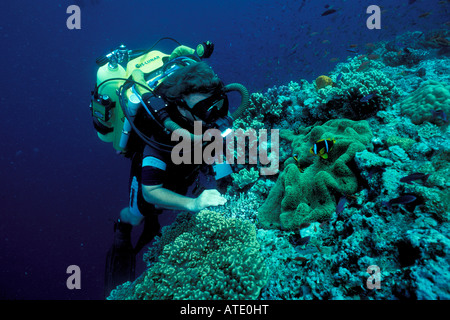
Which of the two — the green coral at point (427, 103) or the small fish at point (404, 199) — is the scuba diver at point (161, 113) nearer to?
the small fish at point (404, 199)

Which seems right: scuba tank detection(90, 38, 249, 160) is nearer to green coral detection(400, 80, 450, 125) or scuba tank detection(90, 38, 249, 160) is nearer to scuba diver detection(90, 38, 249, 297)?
scuba diver detection(90, 38, 249, 297)

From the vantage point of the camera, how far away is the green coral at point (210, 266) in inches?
75.7

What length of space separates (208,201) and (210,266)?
0.78 m

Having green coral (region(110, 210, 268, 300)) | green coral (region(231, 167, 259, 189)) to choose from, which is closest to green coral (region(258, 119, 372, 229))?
green coral (region(231, 167, 259, 189))

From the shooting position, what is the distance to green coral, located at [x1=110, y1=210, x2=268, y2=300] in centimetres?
192

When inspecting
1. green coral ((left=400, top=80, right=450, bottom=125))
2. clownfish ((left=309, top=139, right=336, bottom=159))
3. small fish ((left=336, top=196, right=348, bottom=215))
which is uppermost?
green coral ((left=400, top=80, right=450, bottom=125))

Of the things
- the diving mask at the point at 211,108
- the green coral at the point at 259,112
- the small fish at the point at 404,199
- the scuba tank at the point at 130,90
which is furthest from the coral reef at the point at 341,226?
the scuba tank at the point at 130,90

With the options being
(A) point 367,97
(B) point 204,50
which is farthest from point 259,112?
(A) point 367,97

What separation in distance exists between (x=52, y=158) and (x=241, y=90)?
1657 inches

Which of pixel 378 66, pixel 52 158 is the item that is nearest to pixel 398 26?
pixel 378 66

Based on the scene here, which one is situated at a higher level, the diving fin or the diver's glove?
the diver's glove

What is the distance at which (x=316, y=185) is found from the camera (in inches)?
106

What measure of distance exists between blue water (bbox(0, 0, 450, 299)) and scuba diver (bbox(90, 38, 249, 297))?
10.5 feet

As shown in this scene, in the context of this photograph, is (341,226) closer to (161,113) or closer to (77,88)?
(161,113)
